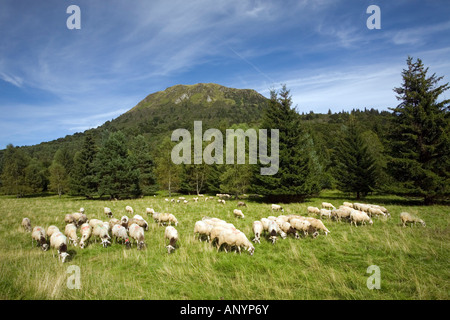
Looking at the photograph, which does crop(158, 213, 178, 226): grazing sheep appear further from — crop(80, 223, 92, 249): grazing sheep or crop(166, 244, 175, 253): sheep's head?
crop(166, 244, 175, 253): sheep's head

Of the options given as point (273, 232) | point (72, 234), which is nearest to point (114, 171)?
point (72, 234)

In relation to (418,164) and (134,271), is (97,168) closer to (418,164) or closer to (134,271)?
(134,271)

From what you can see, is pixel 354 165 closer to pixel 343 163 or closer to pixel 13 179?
pixel 343 163

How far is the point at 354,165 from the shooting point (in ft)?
95.5

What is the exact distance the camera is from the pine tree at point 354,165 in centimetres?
2839

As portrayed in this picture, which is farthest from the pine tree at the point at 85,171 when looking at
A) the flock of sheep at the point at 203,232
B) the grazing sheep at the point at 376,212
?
the grazing sheep at the point at 376,212

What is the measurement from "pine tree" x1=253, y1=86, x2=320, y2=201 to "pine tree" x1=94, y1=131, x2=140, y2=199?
25.4 meters

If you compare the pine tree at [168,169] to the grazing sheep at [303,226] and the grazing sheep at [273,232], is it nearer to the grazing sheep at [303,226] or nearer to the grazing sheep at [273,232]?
the grazing sheep at [273,232]

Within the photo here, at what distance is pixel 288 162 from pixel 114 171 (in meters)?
32.4

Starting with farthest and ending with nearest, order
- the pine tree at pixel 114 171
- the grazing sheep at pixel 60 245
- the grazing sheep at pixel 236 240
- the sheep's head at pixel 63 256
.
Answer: the pine tree at pixel 114 171 < the grazing sheep at pixel 236 240 < the grazing sheep at pixel 60 245 < the sheep's head at pixel 63 256

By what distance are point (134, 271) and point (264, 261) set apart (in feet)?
16.7

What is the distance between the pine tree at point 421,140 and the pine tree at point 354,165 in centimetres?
512

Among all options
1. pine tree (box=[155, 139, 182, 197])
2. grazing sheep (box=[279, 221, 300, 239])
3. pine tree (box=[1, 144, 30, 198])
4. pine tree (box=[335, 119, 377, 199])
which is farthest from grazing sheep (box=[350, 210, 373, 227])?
pine tree (box=[1, 144, 30, 198])
